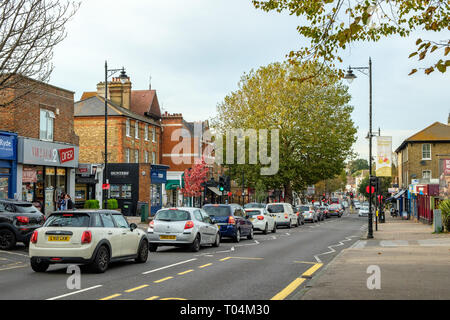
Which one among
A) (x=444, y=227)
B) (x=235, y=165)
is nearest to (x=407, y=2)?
(x=444, y=227)

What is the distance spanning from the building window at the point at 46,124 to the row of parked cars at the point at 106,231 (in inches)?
495

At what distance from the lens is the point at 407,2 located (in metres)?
11.8

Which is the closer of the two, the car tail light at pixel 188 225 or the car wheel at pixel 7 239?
the car wheel at pixel 7 239

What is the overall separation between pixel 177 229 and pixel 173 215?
594 millimetres

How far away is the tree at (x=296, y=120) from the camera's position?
48.3 m

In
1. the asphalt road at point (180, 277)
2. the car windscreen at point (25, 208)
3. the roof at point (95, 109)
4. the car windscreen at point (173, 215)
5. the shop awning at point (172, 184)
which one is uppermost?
the roof at point (95, 109)

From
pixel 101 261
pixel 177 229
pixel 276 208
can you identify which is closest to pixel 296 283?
pixel 101 261

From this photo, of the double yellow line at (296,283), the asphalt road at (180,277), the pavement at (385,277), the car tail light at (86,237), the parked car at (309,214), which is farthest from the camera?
the parked car at (309,214)

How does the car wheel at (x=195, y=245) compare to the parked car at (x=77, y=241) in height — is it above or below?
below

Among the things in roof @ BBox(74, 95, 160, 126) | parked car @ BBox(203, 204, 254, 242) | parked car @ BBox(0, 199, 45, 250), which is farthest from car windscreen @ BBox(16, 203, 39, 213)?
roof @ BBox(74, 95, 160, 126)

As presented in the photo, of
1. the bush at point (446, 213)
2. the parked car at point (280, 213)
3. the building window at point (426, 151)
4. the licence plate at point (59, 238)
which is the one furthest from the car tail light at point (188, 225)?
the building window at point (426, 151)

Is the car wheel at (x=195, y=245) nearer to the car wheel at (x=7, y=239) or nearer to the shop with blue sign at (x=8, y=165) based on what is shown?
the car wheel at (x=7, y=239)

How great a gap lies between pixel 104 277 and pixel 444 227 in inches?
881

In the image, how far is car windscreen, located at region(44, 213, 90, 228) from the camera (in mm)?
13023
